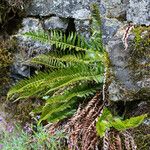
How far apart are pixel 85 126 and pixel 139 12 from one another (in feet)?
3.67

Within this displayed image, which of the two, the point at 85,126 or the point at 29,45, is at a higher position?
the point at 29,45

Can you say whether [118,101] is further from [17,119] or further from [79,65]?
[17,119]

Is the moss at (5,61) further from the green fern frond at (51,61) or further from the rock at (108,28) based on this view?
the rock at (108,28)

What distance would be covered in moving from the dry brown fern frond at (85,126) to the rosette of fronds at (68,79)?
4.6 inches

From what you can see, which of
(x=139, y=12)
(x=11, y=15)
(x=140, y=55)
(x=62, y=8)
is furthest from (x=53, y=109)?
(x=11, y=15)

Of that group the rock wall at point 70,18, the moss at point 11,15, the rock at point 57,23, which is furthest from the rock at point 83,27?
the moss at point 11,15

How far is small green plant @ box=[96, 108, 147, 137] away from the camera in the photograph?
3.05 m

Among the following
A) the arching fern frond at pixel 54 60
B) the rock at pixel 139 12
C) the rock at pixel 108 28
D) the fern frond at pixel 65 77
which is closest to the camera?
the fern frond at pixel 65 77

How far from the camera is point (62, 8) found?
4.49 meters

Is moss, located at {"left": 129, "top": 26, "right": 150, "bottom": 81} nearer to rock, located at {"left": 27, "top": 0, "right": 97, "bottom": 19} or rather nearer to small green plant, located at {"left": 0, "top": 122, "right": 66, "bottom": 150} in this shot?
small green plant, located at {"left": 0, "top": 122, "right": 66, "bottom": 150}

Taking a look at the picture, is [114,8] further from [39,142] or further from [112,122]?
[39,142]

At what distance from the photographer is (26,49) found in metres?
4.45

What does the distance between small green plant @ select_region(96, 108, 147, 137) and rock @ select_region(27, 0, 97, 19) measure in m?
1.36

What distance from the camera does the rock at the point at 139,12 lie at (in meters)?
3.82
